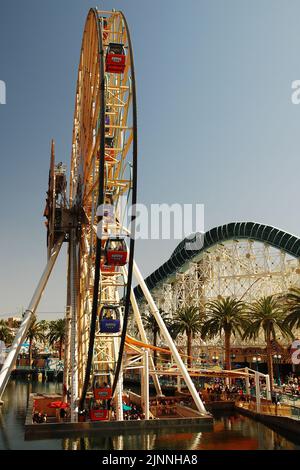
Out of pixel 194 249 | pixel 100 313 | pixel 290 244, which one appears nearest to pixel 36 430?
pixel 100 313

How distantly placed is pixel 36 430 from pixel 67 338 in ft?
28.2

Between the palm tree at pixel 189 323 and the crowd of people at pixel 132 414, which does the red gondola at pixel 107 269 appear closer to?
the crowd of people at pixel 132 414

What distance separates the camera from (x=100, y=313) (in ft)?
95.4

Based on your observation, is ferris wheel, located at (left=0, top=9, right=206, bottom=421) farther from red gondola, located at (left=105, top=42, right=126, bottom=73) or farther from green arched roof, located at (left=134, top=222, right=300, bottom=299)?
green arched roof, located at (left=134, top=222, right=300, bottom=299)

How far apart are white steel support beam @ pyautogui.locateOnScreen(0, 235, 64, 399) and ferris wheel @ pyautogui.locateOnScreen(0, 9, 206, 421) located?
0.06m

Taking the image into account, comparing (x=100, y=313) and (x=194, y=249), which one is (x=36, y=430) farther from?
(x=194, y=249)

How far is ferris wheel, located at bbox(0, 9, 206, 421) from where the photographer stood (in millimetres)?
26516

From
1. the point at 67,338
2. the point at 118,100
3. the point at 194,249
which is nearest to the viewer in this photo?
the point at 118,100

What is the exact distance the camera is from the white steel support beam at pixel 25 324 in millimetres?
28938

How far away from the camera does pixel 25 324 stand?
3103 centimetres

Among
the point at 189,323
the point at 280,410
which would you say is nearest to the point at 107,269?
the point at 280,410

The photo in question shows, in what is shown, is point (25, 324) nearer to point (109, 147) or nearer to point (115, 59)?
point (109, 147)

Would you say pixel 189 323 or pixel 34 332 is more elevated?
pixel 189 323

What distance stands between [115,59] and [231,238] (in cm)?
4151
